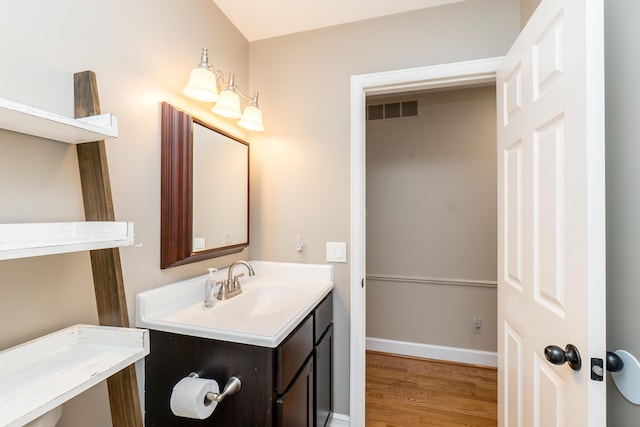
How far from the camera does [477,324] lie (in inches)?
97.1

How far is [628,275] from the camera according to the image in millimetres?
754

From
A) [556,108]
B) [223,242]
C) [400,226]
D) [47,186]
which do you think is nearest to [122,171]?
[47,186]

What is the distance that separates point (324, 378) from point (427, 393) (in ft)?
3.43

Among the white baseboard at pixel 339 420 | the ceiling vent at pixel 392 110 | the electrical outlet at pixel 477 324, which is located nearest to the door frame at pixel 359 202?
the white baseboard at pixel 339 420

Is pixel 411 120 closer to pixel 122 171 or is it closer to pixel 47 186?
pixel 122 171

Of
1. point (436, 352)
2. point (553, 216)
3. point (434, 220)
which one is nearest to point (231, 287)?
point (553, 216)

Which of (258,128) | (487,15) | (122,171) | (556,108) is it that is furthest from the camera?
(258,128)

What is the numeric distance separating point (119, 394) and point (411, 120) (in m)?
2.74

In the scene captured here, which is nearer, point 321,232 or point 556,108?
point 556,108

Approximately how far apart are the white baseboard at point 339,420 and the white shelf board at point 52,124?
1847mm

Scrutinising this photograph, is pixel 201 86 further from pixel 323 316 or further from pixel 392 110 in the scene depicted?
pixel 392 110

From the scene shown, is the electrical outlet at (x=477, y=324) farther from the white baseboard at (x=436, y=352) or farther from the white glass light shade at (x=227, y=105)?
the white glass light shade at (x=227, y=105)

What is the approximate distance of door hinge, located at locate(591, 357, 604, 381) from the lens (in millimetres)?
692

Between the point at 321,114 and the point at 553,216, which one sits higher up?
the point at 321,114
